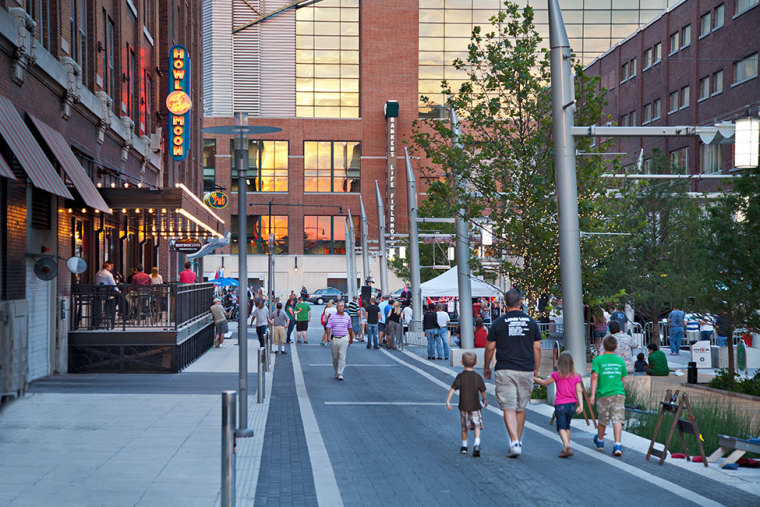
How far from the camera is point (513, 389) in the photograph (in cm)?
1164

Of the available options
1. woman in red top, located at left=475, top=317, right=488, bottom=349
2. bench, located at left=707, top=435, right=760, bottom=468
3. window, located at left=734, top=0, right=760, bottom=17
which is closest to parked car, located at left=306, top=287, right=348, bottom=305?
window, located at left=734, top=0, right=760, bottom=17

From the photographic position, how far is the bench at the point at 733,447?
398 inches

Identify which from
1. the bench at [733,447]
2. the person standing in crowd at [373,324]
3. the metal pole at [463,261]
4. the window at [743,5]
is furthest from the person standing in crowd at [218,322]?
the window at [743,5]

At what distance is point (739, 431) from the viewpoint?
13805 millimetres

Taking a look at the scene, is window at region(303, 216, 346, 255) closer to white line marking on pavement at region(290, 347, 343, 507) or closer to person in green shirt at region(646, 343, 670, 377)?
person in green shirt at region(646, 343, 670, 377)

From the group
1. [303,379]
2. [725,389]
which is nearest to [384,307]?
[303,379]

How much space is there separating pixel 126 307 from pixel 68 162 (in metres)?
4.15

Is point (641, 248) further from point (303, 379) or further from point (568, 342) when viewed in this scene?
point (568, 342)

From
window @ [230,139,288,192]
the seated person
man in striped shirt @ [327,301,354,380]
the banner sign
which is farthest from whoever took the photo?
window @ [230,139,288,192]

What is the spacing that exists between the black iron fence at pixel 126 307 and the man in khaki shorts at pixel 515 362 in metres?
12.5

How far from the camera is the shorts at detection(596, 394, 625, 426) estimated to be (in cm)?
1212

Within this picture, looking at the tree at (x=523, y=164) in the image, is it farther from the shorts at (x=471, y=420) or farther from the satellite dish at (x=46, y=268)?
the shorts at (x=471, y=420)

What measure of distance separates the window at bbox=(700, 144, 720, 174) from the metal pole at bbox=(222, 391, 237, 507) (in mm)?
44734

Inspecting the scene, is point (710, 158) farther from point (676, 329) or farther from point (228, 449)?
point (228, 449)
